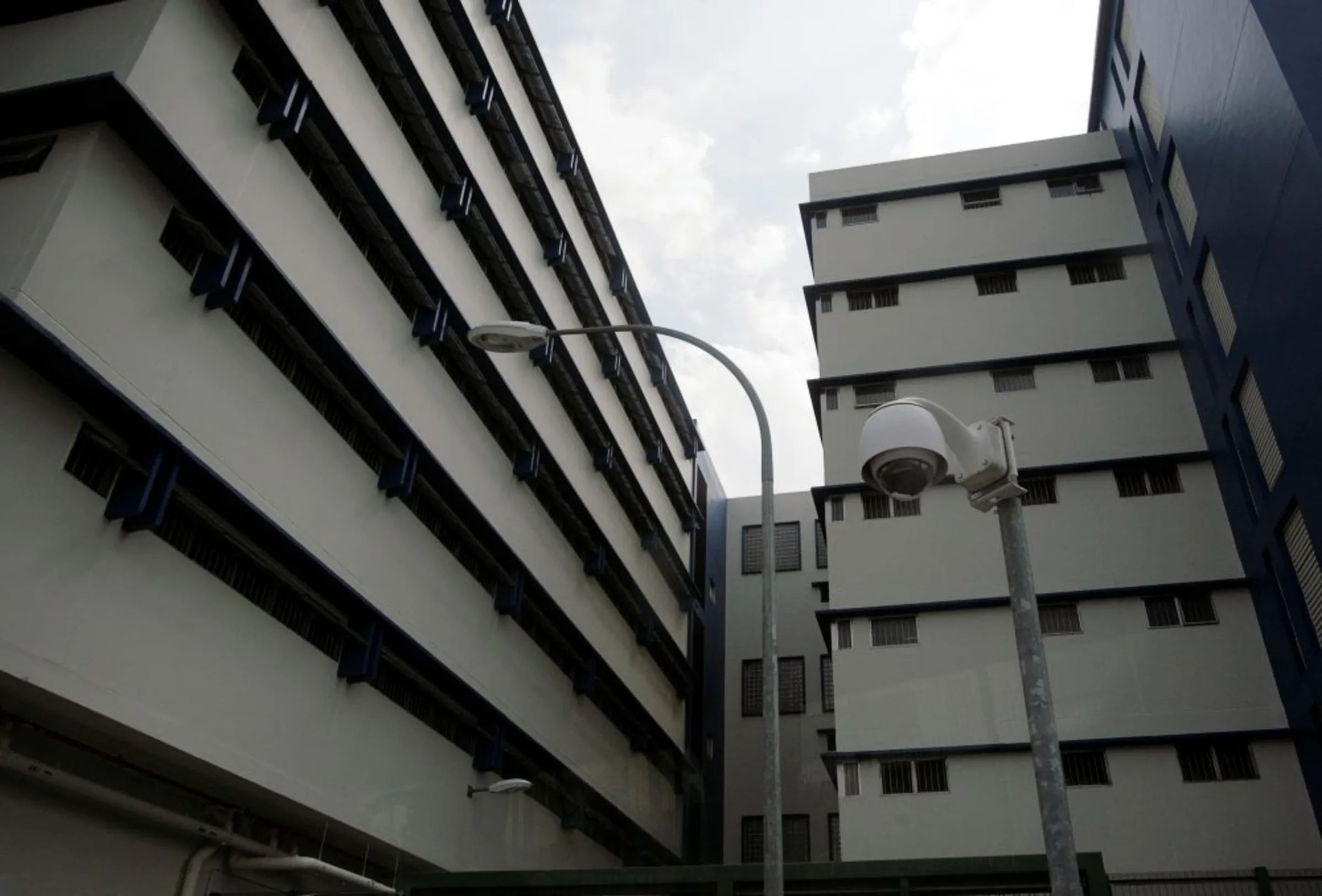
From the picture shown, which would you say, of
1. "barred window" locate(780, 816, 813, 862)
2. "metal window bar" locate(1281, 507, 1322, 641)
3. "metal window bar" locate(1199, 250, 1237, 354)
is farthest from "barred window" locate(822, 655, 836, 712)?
"metal window bar" locate(1281, 507, 1322, 641)

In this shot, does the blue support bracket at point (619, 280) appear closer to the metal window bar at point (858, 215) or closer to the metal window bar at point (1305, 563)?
the metal window bar at point (858, 215)

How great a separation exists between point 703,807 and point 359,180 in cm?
2444

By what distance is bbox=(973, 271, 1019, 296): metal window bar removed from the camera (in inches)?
1153

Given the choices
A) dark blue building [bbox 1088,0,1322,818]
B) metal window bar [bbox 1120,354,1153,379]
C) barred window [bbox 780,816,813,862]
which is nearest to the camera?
dark blue building [bbox 1088,0,1322,818]

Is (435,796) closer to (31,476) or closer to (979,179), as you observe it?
(31,476)

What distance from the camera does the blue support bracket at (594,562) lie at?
29219 mm

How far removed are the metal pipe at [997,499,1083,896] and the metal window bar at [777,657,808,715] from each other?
102 feet

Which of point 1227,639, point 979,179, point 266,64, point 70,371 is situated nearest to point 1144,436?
point 1227,639

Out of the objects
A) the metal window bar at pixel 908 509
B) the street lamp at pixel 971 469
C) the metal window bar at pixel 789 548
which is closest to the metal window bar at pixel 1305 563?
the metal window bar at pixel 908 509

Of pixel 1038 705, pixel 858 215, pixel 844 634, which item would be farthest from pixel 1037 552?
pixel 1038 705

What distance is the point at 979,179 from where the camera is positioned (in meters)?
31.1

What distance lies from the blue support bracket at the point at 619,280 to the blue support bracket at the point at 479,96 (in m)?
8.98

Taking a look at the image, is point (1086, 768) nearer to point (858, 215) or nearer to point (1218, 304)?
point (1218, 304)

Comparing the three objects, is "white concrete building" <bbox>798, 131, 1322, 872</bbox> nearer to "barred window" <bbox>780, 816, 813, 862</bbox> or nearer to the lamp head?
"barred window" <bbox>780, 816, 813, 862</bbox>
